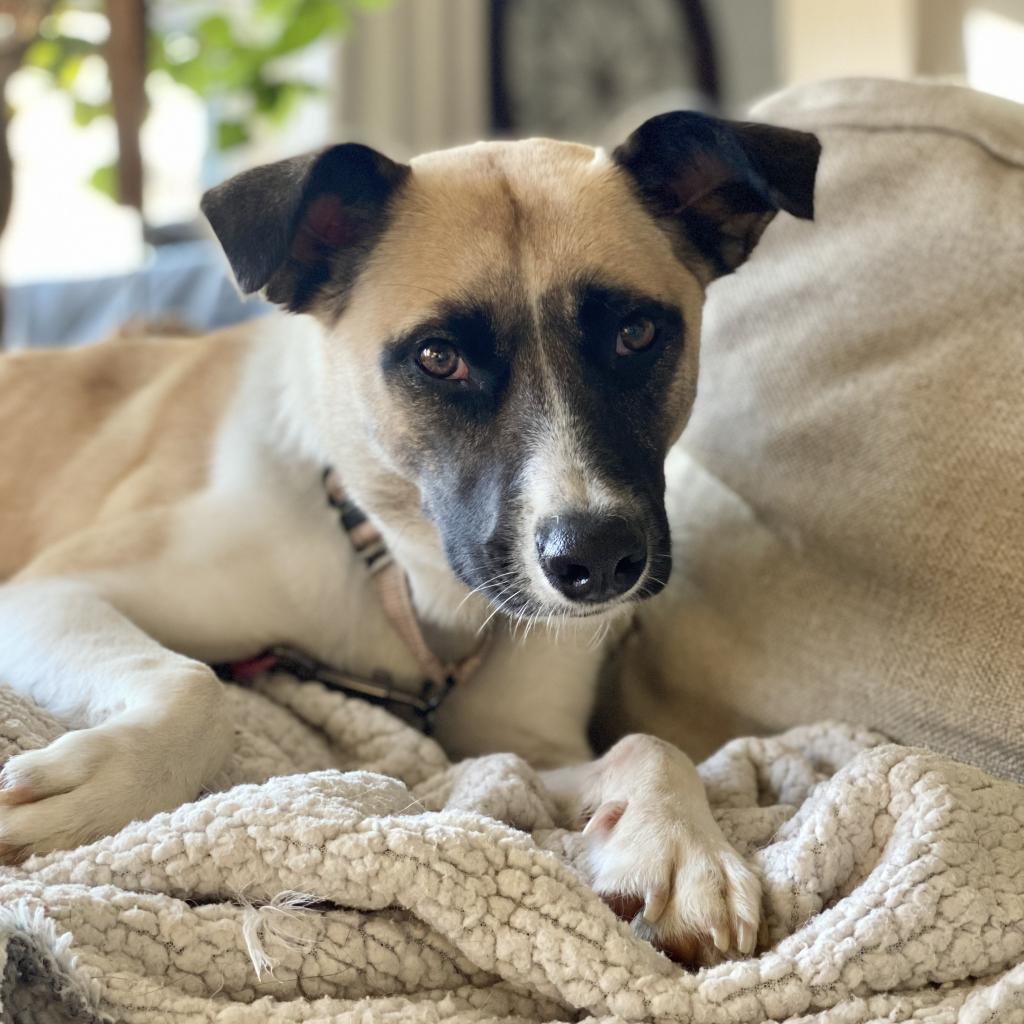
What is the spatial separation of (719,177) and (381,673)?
726 mm

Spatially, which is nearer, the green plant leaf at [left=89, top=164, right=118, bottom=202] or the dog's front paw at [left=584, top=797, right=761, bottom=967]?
the dog's front paw at [left=584, top=797, right=761, bottom=967]

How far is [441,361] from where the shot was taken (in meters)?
1.26

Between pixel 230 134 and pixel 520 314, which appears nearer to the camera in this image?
pixel 520 314

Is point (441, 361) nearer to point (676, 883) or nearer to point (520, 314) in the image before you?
point (520, 314)

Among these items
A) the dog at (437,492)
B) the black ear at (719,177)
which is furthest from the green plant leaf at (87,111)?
the black ear at (719,177)

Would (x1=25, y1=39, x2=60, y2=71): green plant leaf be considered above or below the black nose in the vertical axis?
above

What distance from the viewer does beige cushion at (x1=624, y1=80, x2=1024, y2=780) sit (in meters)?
1.24

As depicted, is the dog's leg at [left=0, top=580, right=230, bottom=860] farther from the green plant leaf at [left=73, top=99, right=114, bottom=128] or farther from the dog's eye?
the green plant leaf at [left=73, top=99, right=114, bottom=128]

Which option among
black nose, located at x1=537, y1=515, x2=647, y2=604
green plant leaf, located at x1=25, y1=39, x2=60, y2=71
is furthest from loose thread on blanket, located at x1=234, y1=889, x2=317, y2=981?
green plant leaf, located at x1=25, y1=39, x2=60, y2=71

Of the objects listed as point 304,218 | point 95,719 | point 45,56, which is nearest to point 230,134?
point 45,56

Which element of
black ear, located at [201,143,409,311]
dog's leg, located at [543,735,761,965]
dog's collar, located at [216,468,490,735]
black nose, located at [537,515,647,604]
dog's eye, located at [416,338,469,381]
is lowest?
dog's collar, located at [216,468,490,735]

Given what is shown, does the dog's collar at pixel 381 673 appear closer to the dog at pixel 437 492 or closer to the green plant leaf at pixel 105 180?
the dog at pixel 437 492

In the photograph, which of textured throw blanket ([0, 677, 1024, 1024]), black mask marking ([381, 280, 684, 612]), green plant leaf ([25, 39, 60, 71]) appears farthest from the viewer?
green plant leaf ([25, 39, 60, 71])

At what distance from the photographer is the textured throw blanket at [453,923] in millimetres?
806
